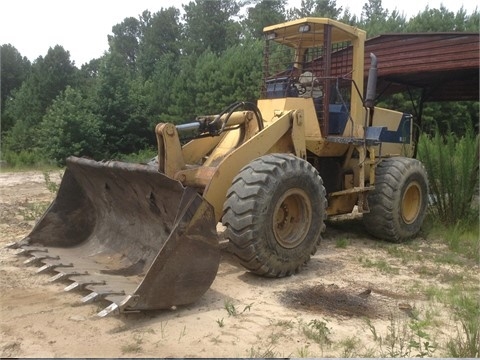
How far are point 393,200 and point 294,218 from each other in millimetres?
1905

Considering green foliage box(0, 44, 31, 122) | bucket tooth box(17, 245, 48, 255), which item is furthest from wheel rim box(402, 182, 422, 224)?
green foliage box(0, 44, 31, 122)

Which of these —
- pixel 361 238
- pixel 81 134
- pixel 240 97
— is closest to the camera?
pixel 361 238

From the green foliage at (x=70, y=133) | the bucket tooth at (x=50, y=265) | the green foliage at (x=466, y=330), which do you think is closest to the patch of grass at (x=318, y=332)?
the green foliage at (x=466, y=330)

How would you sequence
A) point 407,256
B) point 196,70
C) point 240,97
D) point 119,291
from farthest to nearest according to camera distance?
point 196,70
point 240,97
point 407,256
point 119,291

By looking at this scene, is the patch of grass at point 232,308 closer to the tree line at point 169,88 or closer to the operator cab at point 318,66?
the operator cab at point 318,66

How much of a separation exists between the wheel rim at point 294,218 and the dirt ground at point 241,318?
40 centimetres

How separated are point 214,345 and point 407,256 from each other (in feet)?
11.5

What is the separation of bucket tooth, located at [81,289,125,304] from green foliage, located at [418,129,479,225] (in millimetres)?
5688

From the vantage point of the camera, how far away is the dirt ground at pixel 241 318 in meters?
3.42

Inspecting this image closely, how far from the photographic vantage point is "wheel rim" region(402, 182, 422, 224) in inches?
281

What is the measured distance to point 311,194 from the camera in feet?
17.3

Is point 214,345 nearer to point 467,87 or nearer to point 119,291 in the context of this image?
point 119,291

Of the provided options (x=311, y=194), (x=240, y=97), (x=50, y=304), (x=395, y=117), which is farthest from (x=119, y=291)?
(x=240, y=97)

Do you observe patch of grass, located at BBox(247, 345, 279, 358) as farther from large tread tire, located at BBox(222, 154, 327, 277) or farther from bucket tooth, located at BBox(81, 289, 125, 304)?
large tread tire, located at BBox(222, 154, 327, 277)
